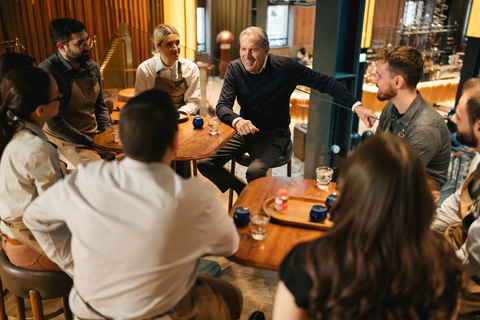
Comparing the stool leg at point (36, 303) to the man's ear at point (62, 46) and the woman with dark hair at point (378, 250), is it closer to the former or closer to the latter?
the woman with dark hair at point (378, 250)

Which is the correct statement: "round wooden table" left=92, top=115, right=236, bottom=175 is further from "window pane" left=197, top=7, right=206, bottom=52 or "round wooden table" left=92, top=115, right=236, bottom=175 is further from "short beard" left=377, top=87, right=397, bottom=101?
"window pane" left=197, top=7, right=206, bottom=52

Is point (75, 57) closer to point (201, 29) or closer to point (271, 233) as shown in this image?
point (271, 233)

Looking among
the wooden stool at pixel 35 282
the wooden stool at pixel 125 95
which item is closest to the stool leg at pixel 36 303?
the wooden stool at pixel 35 282

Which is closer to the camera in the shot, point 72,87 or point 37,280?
point 37,280

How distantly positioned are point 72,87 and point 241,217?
73.1 inches

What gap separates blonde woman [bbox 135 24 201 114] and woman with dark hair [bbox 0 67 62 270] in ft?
5.13

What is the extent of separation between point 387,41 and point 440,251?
10.8 meters

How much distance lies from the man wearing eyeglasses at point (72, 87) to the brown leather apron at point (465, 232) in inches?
83.9

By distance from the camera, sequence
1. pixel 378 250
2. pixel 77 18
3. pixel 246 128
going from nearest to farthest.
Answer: pixel 378 250
pixel 246 128
pixel 77 18

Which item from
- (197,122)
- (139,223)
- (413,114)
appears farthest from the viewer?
(197,122)

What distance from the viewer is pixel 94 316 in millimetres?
1200

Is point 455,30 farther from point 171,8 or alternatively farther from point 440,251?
point 440,251

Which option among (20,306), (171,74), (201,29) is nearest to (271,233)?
(20,306)

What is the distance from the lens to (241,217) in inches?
60.6
